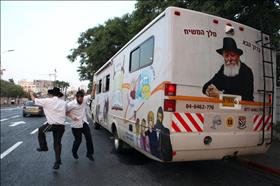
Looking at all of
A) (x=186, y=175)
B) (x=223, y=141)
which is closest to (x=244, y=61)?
(x=223, y=141)

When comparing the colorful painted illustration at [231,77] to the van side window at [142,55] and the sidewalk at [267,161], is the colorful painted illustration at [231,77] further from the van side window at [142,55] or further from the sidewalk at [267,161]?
the sidewalk at [267,161]

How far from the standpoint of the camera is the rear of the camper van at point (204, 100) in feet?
14.9

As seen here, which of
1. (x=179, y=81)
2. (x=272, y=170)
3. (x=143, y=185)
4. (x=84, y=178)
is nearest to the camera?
(x=179, y=81)

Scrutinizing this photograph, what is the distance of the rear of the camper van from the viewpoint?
455 centimetres

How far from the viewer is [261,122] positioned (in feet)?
17.6

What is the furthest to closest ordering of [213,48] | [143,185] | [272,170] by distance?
[272,170], [143,185], [213,48]

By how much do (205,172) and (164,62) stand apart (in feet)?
9.93

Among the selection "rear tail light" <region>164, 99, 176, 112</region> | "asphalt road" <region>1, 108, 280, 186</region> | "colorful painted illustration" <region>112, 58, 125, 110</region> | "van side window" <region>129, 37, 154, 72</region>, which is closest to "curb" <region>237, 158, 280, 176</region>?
"asphalt road" <region>1, 108, 280, 186</region>

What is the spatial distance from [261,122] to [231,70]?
130 centimetres

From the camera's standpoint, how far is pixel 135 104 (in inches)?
227

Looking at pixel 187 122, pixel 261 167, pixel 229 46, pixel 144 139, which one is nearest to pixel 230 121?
pixel 187 122

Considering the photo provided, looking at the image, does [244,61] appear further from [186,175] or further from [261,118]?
[186,175]

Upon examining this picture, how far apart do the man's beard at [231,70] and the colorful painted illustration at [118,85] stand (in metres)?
2.95

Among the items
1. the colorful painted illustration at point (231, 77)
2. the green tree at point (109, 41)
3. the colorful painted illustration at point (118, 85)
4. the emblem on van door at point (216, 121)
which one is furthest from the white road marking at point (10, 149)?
the green tree at point (109, 41)
